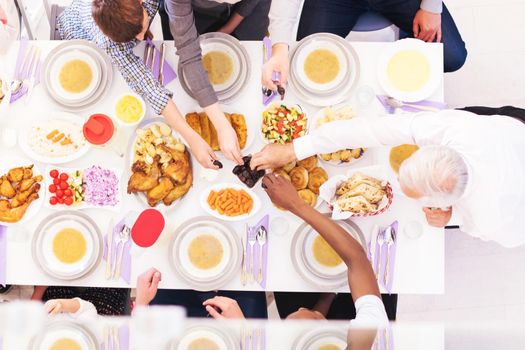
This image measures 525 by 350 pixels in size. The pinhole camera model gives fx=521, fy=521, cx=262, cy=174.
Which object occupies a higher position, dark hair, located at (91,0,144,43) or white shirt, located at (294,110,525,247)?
dark hair, located at (91,0,144,43)

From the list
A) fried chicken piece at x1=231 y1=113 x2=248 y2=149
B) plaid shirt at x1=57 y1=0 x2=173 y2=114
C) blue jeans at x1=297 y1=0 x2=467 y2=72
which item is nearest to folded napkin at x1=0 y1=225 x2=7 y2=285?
plaid shirt at x1=57 y1=0 x2=173 y2=114

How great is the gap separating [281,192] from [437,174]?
574 mm

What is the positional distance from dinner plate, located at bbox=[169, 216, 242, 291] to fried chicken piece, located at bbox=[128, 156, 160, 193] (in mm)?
204

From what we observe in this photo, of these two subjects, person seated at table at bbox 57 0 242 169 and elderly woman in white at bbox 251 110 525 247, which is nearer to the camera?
elderly woman in white at bbox 251 110 525 247

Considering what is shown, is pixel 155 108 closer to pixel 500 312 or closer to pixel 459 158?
pixel 459 158

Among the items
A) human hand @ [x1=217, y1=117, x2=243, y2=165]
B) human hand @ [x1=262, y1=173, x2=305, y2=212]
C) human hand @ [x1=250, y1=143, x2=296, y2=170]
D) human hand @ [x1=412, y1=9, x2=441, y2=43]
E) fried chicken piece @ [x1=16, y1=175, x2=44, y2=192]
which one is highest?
human hand @ [x1=412, y1=9, x2=441, y2=43]

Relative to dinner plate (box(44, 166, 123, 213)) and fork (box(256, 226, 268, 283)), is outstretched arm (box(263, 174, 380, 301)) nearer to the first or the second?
fork (box(256, 226, 268, 283))

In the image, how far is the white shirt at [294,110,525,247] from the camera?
5.78 feet

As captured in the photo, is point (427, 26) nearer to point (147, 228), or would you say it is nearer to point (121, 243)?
point (147, 228)

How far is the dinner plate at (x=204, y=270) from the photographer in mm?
1993

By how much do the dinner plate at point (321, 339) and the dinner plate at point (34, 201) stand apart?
3.70 ft

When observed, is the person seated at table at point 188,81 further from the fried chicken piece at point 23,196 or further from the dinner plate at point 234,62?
the fried chicken piece at point 23,196

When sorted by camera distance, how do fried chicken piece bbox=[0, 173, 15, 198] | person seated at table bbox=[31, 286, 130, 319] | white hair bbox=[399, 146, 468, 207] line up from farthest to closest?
person seated at table bbox=[31, 286, 130, 319], fried chicken piece bbox=[0, 173, 15, 198], white hair bbox=[399, 146, 468, 207]

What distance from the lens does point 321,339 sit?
1870 mm
